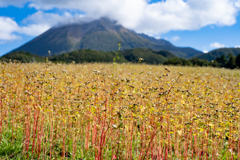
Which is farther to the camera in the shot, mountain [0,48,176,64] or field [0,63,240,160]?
mountain [0,48,176,64]

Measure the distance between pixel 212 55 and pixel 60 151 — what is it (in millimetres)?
220320

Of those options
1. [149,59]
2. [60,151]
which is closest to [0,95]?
[60,151]

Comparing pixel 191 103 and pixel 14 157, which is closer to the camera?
pixel 14 157

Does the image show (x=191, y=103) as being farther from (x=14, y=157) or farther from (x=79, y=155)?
(x=14, y=157)

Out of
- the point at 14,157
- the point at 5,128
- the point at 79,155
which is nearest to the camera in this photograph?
the point at 14,157

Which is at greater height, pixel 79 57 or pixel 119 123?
pixel 79 57

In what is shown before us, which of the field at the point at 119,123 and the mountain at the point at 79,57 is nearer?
the field at the point at 119,123

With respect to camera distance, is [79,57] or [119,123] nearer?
[119,123]

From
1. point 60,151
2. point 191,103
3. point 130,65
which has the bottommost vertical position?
point 60,151

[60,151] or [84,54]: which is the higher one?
[84,54]

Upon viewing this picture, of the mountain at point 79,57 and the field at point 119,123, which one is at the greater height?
the mountain at point 79,57

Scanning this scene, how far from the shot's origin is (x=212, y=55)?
193625 millimetres

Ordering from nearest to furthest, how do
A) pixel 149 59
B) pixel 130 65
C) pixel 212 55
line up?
pixel 130 65 < pixel 149 59 < pixel 212 55

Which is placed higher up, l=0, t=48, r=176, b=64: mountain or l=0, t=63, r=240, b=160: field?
l=0, t=48, r=176, b=64: mountain
